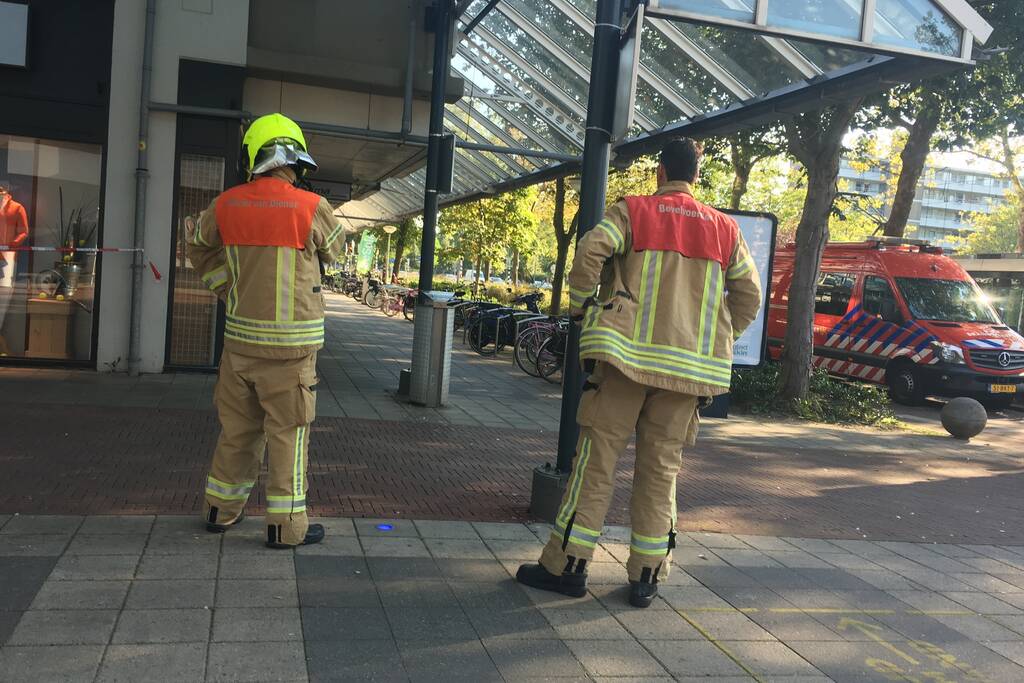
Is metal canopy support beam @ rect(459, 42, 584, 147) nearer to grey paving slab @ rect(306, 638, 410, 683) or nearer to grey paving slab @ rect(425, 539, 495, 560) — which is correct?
grey paving slab @ rect(425, 539, 495, 560)

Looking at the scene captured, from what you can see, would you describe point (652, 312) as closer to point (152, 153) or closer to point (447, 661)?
point (447, 661)

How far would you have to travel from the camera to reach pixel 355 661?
324 cm

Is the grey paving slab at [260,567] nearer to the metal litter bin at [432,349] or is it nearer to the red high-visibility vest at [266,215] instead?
the red high-visibility vest at [266,215]

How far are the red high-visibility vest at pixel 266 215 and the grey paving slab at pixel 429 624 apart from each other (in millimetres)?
1716

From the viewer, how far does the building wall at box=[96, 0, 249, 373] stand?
968cm

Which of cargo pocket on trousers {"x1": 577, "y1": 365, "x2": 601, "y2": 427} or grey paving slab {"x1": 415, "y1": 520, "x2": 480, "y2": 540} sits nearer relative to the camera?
cargo pocket on trousers {"x1": 577, "y1": 365, "x2": 601, "y2": 427}

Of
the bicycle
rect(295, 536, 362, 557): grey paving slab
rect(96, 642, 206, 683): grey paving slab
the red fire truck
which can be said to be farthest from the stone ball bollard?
rect(96, 642, 206, 683): grey paving slab

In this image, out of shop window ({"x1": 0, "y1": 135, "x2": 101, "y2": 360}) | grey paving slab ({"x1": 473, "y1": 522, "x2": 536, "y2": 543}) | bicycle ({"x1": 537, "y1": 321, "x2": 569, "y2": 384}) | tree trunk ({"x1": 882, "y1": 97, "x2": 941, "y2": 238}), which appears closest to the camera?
grey paving slab ({"x1": 473, "y1": 522, "x2": 536, "y2": 543})

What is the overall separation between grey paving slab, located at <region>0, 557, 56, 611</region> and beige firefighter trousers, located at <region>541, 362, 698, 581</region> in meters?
2.09

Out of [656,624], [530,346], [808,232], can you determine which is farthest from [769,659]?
[530,346]

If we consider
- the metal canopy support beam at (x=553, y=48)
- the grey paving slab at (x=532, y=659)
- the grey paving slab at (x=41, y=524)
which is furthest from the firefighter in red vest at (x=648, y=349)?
the metal canopy support beam at (x=553, y=48)

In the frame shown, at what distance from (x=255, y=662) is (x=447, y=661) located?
66cm

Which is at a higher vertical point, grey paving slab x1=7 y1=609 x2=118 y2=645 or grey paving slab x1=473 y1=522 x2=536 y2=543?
grey paving slab x1=7 y1=609 x2=118 y2=645

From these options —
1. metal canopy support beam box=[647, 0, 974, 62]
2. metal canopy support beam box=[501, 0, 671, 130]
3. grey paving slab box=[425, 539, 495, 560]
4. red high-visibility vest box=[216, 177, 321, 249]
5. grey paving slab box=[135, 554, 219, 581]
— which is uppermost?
metal canopy support beam box=[501, 0, 671, 130]
